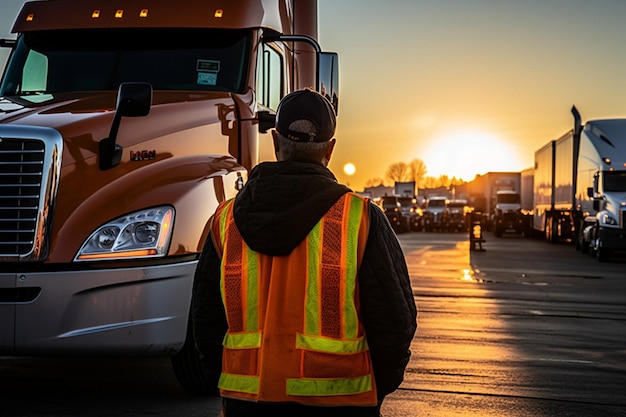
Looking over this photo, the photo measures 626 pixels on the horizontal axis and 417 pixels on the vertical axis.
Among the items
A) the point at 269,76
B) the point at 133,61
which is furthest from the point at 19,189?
the point at 269,76

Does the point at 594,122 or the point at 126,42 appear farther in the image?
the point at 594,122

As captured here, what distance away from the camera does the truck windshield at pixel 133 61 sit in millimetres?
7828

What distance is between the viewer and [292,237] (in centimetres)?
311

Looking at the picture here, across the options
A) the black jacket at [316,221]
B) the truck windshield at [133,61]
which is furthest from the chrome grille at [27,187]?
the black jacket at [316,221]

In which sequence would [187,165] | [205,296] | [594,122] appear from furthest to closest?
[594,122] < [187,165] < [205,296]

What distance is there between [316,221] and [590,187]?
89.5 ft

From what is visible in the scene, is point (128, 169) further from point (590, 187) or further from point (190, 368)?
point (590, 187)

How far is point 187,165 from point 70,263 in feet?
3.54

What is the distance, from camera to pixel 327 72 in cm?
819

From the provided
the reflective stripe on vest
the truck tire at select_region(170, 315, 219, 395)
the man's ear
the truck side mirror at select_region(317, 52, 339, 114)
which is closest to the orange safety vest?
the reflective stripe on vest

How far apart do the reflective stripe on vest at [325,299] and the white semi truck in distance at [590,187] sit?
79.3 ft

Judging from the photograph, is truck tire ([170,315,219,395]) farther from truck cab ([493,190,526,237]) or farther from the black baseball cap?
truck cab ([493,190,526,237])

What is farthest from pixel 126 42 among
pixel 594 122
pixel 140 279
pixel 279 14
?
pixel 594 122

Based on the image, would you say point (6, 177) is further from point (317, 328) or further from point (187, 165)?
point (317, 328)
